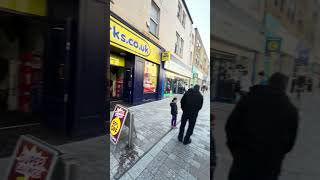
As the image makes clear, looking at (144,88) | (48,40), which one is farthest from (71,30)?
(144,88)

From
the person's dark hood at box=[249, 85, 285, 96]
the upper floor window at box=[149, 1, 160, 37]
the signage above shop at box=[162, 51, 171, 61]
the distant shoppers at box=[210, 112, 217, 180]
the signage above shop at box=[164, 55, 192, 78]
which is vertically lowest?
the distant shoppers at box=[210, 112, 217, 180]

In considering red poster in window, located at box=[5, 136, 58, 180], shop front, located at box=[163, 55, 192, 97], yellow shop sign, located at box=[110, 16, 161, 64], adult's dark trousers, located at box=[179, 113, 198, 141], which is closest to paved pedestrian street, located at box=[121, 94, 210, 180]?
adult's dark trousers, located at box=[179, 113, 198, 141]

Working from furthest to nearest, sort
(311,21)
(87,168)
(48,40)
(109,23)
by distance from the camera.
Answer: (87,168), (109,23), (48,40), (311,21)

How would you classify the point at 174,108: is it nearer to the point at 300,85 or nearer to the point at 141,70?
the point at 141,70

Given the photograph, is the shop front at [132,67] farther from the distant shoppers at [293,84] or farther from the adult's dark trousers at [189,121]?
the distant shoppers at [293,84]

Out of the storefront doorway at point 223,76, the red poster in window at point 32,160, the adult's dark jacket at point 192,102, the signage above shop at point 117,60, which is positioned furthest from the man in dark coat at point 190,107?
the red poster in window at point 32,160

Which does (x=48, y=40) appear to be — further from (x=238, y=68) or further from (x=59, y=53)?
(x=238, y=68)

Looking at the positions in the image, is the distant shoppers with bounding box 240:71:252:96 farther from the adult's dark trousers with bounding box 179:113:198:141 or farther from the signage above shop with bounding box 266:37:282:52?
the adult's dark trousers with bounding box 179:113:198:141

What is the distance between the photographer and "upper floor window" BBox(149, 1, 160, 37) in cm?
76

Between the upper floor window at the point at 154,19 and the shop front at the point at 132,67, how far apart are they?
3 cm

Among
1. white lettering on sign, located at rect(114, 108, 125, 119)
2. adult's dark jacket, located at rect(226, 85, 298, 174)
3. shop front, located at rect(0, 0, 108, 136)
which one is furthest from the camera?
white lettering on sign, located at rect(114, 108, 125, 119)

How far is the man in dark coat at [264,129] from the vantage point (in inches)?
20.5

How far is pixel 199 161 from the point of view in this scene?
2.60 ft

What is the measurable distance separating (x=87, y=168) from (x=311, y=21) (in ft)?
2.57
